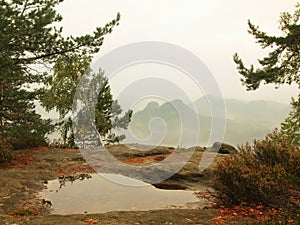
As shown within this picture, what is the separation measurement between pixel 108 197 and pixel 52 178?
3.51 meters

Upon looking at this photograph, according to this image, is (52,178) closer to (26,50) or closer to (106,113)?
Answer: (26,50)

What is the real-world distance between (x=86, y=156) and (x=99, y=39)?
6.22 meters

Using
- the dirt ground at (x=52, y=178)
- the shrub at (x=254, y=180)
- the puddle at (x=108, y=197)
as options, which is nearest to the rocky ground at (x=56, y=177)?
the dirt ground at (x=52, y=178)

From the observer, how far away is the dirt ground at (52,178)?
21.8ft

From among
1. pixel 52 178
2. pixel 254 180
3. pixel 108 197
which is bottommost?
pixel 108 197

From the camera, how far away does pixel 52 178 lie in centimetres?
1145

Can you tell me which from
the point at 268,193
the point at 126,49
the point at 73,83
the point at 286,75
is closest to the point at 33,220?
the point at 268,193

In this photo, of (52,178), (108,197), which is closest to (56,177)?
(52,178)

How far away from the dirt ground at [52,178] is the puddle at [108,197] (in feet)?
1.56

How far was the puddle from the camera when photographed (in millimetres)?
7961

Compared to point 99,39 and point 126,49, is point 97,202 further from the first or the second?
point 99,39

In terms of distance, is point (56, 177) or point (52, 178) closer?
point (52, 178)

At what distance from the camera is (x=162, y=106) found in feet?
48.8

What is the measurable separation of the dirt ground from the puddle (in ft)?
1.56
